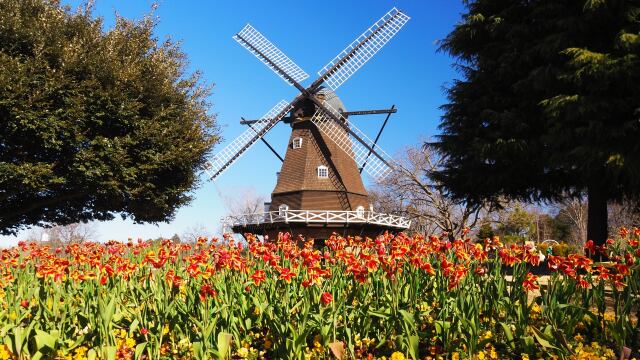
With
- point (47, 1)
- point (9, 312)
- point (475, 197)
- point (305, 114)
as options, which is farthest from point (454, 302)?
point (305, 114)

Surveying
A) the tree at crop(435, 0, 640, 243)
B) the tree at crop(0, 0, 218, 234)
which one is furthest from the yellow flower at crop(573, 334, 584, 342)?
the tree at crop(0, 0, 218, 234)

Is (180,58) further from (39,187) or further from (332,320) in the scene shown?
(332,320)

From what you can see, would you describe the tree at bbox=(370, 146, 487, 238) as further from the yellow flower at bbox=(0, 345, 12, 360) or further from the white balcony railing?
the yellow flower at bbox=(0, 345, 12, 360)

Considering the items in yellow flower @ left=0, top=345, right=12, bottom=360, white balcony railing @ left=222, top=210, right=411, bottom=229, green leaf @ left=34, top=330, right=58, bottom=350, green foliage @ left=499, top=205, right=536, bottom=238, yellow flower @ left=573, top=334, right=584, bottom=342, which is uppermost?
green foliage @ left=499, top=205, right=536, bottom=238

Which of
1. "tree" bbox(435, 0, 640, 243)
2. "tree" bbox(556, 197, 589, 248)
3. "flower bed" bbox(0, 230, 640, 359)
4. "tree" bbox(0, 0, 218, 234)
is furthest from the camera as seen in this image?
"tree" bbox(556, 197, 589, 248)

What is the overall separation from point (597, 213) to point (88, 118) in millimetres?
19416

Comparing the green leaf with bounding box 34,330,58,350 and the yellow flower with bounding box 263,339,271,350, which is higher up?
the green leaf with bounding box 34,330,58,350

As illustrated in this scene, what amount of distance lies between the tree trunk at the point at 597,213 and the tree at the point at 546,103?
4 centimetres

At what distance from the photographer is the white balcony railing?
81.9 ft

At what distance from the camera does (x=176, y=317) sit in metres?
5.31

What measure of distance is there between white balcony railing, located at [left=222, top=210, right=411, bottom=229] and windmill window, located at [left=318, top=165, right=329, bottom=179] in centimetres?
232

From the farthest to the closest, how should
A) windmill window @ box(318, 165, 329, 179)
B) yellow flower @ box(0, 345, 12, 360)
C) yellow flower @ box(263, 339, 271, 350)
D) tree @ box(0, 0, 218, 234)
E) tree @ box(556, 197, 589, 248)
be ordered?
tree @ box(556, 197, 589, 248), windmill window @ box(318, 165, 329, 179), tree @ box(0, 0, 218, 234), yellow flower @ box(263, 339, 271, 350), yellow flower @ box(0, 345, 12, 360)

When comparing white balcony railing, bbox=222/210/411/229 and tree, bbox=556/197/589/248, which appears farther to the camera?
tree, bbox=556/197/589/248

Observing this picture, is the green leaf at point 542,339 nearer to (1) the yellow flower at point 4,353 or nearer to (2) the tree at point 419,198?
(1) the yellow flower at point 4,353
